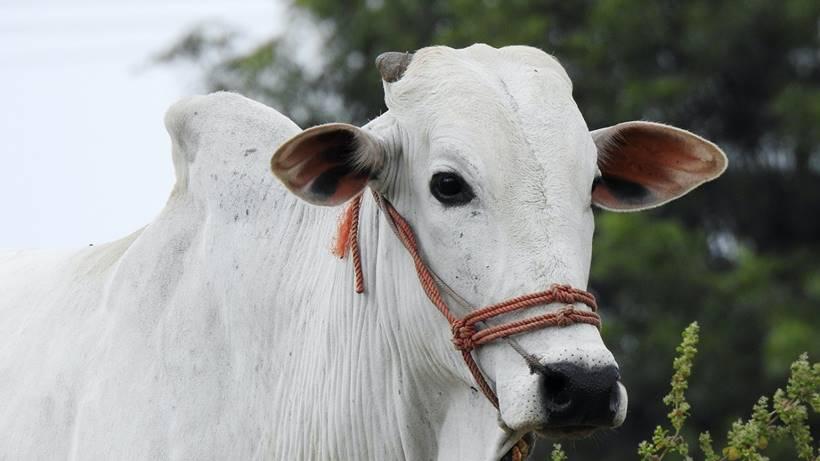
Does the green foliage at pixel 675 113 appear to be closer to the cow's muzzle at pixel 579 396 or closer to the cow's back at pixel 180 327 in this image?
the cow's back at pixel 180 327

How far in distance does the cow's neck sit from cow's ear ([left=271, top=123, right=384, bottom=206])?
0.64ft

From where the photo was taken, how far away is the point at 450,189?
4.97m

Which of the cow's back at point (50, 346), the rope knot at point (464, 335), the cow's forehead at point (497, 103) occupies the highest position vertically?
the cow's forehead at point (497, 103)

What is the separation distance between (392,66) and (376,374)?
916 mm

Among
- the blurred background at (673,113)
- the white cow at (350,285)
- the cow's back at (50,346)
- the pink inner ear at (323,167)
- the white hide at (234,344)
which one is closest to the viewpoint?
the white cow at (350,285)

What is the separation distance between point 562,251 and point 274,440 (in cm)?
120

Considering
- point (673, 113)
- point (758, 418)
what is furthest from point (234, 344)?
point (673, 113)

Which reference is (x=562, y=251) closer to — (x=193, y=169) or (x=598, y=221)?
(x=193, y=169)

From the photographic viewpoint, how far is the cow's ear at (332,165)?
201 inches

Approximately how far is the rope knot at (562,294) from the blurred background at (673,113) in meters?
13.7

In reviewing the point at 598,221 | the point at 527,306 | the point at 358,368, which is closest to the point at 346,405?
the point at 358,368

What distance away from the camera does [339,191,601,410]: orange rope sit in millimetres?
4695

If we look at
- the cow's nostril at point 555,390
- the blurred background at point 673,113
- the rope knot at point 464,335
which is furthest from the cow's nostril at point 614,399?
the blurred background at point 673,113

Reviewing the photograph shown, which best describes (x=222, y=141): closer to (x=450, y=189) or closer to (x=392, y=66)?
(x=392, y=66)
